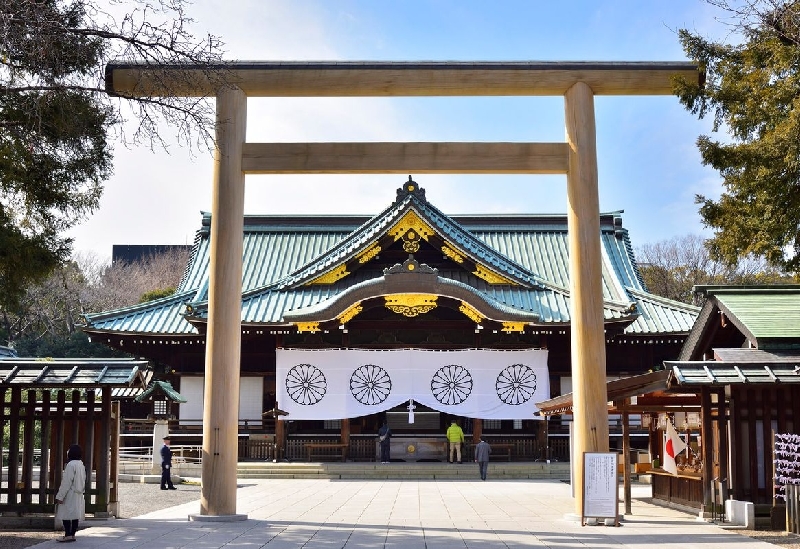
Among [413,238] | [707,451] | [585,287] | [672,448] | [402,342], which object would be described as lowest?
[672,448]

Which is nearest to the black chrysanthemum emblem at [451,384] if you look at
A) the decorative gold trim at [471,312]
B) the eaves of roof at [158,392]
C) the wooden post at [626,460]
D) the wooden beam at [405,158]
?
the decorative gold trim at [471,312]

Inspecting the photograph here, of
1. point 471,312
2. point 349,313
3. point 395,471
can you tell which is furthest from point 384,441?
point 471,312

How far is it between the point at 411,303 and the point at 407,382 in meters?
2.12

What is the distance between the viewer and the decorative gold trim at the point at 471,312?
2331 centimetres

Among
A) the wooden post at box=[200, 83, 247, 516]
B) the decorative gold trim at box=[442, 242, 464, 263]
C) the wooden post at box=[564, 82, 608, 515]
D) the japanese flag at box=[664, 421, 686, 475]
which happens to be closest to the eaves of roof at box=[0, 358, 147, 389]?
the wooden post at box=[200, 83, 247, 516]

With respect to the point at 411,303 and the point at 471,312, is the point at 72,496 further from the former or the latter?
the point at 471,312

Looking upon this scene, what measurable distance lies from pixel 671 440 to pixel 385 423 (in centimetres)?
1103

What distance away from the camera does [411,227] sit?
25.3m

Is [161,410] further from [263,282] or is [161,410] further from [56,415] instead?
[56,415]

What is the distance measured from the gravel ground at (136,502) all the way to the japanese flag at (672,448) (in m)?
7.96

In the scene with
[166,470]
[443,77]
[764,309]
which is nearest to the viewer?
[443,77]

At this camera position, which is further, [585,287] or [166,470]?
[166,470]

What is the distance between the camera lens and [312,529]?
1176cm

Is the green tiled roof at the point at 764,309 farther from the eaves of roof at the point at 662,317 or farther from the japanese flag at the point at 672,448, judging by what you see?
the eaves of roof at the point at 662,317
